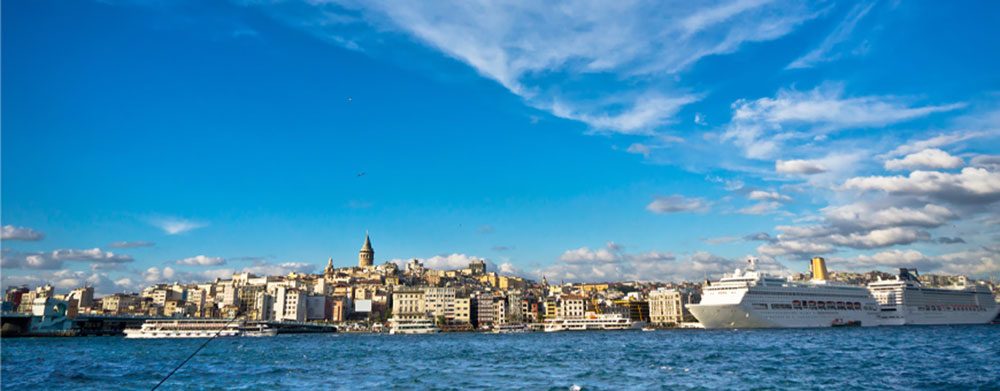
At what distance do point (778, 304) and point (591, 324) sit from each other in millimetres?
30767

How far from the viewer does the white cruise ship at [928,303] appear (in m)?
90.3

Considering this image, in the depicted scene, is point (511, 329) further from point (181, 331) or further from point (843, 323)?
point (181, 331)

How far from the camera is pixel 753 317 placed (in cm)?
7444

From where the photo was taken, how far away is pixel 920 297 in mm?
93500

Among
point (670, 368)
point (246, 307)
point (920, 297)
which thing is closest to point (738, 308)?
point (920, 297)

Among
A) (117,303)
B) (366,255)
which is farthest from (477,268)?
(117,303)

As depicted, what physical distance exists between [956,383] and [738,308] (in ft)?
183

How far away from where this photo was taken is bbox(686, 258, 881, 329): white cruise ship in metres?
74.7

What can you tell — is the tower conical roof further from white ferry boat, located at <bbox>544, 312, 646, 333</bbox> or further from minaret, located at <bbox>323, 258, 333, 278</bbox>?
white ferry boat, located at <bbox>544, 312, 646, 333</bbox>

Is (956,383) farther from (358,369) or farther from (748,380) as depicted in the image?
(358,369)

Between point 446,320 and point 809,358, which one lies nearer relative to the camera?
point 809,358

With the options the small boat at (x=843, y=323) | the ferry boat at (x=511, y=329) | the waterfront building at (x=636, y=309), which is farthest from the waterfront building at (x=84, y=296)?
the small boat at (x=843, y=323)

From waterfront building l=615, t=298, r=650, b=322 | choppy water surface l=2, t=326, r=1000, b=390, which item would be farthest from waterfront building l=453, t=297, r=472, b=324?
choppy water surface l=2, t=326, r=1000, b=390

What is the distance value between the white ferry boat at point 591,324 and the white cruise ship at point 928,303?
36664 millimetres
